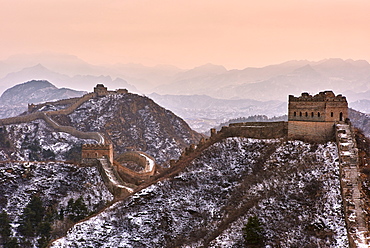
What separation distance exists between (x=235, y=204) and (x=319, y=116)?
1287 centimetres

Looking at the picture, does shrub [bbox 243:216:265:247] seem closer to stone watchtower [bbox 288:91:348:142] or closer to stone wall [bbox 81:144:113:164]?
stone watchtower [bbox 288:91:348:142]

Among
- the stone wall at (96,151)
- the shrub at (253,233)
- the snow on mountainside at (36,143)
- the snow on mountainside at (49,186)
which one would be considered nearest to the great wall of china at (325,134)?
the snow on mountainside at (49,186)

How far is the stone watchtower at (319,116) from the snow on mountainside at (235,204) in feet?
5.15

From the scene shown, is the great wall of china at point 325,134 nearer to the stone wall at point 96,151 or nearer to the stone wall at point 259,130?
the stone wall at point 259,130

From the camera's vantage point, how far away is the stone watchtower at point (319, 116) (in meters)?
56.6

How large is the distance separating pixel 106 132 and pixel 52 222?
84.1 metres

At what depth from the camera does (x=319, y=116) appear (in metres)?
57.0

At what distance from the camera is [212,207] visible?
54531 mm

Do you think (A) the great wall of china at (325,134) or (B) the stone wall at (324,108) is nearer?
(A) the great wall of china at (325,134)

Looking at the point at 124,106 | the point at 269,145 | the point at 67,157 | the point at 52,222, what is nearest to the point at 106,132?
the point at 124,106

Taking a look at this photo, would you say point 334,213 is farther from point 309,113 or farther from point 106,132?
point 106,132

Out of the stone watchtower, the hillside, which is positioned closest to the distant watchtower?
the hillside

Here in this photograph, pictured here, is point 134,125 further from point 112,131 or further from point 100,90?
point 100,90

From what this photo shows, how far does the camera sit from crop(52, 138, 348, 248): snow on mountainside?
4682cm
